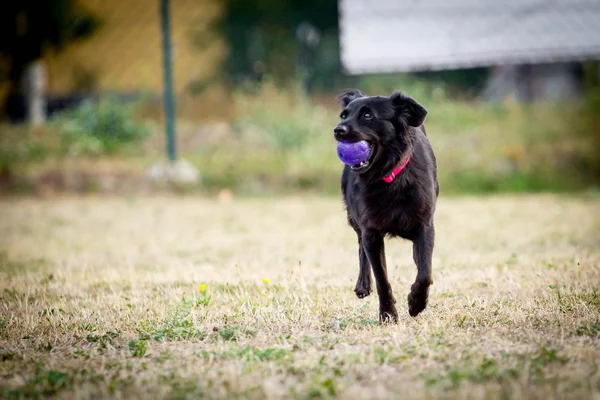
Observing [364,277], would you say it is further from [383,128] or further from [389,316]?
[383,128]

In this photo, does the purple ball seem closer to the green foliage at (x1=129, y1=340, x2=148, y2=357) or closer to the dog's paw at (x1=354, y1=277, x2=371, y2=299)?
the dog's paw at (x1=354, y1=277, x2=371, y2=299)

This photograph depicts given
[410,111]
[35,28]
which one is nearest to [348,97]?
[410,111]

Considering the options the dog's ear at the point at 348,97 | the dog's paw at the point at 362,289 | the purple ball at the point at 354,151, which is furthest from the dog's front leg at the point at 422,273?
the dog's ear at the point at 348,97

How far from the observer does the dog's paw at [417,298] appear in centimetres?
448

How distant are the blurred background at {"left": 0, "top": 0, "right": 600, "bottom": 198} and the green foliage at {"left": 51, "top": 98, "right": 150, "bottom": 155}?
1.2 inches

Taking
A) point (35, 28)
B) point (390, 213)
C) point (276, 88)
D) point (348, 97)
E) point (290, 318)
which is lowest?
point (290, 318)

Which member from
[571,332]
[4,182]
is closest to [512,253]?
[571,332]

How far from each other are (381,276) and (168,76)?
35.4 feet

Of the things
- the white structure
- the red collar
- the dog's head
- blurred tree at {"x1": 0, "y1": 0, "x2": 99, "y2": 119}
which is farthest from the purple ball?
blurred tree at {"x1": 0, "y1": 0, "x2": 99, "y2": 119}

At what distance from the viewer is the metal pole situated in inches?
567

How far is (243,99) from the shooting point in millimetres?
16484

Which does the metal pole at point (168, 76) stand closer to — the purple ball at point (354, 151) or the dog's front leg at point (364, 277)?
the dog's front leg at point (364, 277)

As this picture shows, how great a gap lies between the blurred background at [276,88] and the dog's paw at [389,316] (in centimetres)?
1023

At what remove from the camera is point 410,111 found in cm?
479
